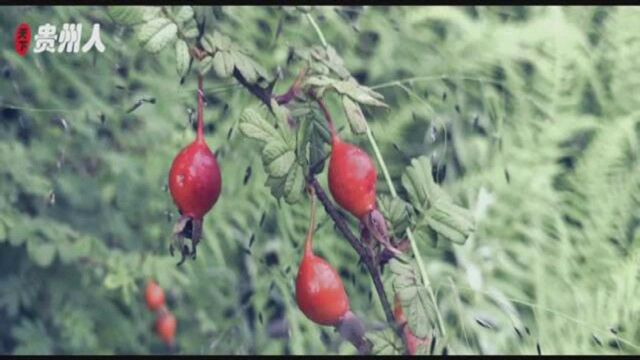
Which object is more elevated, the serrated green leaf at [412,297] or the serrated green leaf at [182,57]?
the serrated green leaf at [182,57]

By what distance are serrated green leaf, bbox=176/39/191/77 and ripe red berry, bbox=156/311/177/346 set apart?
0.83 meters

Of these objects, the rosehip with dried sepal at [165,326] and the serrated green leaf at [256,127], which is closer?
the serrated green leaf at [256,127]

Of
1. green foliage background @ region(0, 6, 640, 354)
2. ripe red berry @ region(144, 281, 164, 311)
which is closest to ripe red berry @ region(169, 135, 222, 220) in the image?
green foliage background @ region(0, 6, 640, 354)

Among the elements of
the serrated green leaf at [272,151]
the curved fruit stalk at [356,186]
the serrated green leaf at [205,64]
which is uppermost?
the serrated green leaf at [205,64]

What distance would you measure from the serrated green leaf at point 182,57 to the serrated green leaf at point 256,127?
0.20ft

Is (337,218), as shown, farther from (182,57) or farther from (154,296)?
(154,296)

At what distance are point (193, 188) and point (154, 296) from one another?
29.0 inches

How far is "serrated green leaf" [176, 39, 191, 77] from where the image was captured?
0.83m

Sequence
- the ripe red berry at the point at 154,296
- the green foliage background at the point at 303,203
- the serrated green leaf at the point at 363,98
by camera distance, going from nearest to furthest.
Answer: the serrated green leaf at the point at 363,98, the green foliage background at the point at 303,203, the ripe red berry at the point at 154,296

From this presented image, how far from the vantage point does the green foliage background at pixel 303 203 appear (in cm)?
143

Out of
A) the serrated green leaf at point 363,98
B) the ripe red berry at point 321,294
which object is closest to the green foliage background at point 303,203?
the ripe red berry at point 321,294

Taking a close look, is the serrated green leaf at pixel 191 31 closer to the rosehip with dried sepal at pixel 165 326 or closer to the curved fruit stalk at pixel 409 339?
the curved fruit stalk at pixel 409 339

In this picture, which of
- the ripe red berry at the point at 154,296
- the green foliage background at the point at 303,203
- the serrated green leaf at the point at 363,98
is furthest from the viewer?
the ripe red berry at the point at 154,296

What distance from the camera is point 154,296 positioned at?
1.57m
